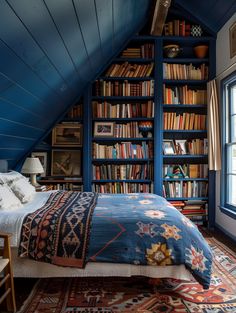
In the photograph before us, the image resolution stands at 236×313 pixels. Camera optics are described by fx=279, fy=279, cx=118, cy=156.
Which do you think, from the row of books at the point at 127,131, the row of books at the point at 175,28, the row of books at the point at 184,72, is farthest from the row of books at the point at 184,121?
the row of books at the point at 175,28

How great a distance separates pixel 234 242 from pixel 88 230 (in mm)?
2126

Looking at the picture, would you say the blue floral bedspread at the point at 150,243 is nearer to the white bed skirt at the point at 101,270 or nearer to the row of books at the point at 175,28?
the white bed skirt at the point at 101,270

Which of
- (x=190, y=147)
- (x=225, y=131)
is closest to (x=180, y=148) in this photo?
(x=190, y=147)

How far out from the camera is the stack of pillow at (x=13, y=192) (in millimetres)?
2335

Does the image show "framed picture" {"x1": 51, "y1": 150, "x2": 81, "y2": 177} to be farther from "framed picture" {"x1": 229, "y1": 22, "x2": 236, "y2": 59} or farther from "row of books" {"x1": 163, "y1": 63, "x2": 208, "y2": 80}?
"framed picture" {"x1": 229, "y1": 22, "x2": 236, "y2": 59}

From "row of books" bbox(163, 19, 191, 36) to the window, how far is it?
42.0 inches

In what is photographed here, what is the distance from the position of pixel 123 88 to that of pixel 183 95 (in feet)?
2.96

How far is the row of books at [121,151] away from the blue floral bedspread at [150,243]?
2.02m

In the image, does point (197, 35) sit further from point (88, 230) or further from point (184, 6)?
point (88, 230)

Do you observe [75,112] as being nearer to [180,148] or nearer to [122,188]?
[122,188]

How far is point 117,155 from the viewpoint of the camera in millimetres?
4129

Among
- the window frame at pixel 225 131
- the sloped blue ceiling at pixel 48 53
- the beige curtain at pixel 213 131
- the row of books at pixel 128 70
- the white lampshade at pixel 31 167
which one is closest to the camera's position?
the sloped blue ceiling at pixel 48 53

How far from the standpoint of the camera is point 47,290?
218cm

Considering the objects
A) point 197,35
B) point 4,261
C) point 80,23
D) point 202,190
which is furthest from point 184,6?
point 4,261
